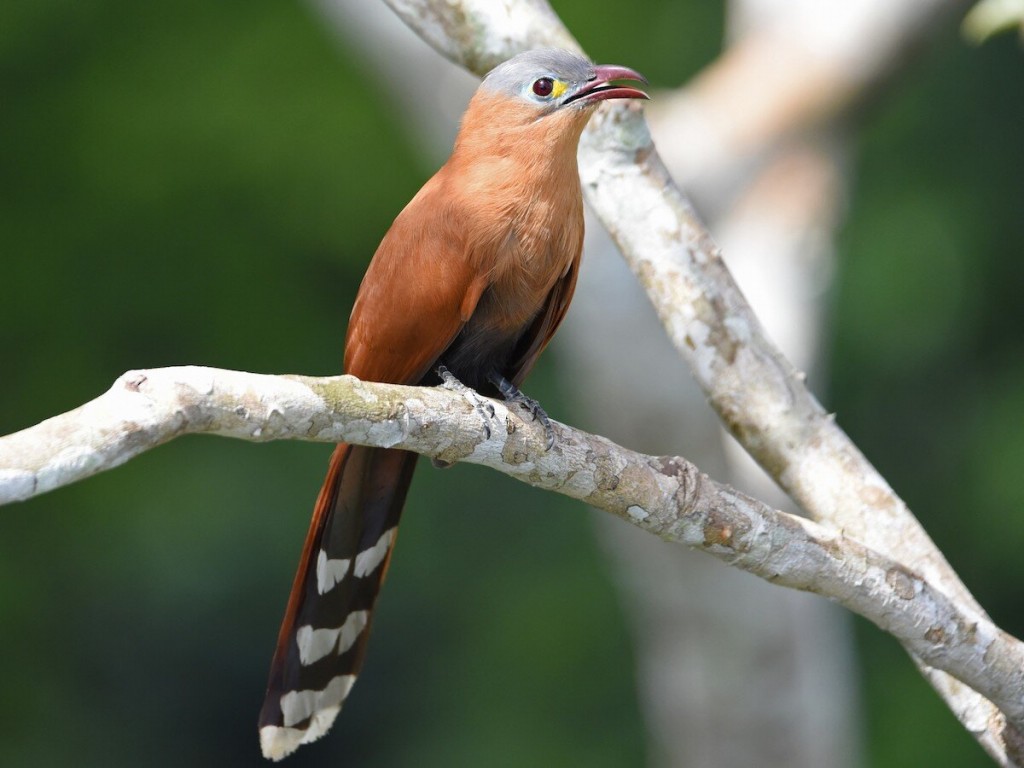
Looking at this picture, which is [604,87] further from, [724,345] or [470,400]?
[470,400]

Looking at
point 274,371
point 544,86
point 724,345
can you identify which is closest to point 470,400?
point 724,345

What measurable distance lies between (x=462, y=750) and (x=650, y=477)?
4.58 metres

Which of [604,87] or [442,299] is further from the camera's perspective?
[604,87]

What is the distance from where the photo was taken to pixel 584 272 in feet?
18.4

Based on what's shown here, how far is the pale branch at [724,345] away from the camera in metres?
3.00

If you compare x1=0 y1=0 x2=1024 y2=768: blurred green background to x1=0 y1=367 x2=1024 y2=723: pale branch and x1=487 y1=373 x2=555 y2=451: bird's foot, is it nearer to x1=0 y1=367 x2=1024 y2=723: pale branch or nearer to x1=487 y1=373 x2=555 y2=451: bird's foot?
x1=487 y1=373 x2=555 y2=451: bird's foot

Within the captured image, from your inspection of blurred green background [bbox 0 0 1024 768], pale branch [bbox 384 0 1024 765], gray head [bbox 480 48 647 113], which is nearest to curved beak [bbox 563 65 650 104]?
Result: gray head [bbox 480 48 647 113]

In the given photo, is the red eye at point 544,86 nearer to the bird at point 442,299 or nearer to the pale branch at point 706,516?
the bird at point 442,299

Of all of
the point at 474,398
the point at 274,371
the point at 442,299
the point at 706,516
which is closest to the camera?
the point at 706,516

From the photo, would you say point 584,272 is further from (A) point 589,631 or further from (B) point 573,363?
(A) point 589,631

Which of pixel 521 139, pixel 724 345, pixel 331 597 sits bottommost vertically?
pixel 331 597

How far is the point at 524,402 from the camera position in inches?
121

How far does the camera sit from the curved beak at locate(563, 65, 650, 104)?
3084 mm

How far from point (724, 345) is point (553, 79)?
0.76m
